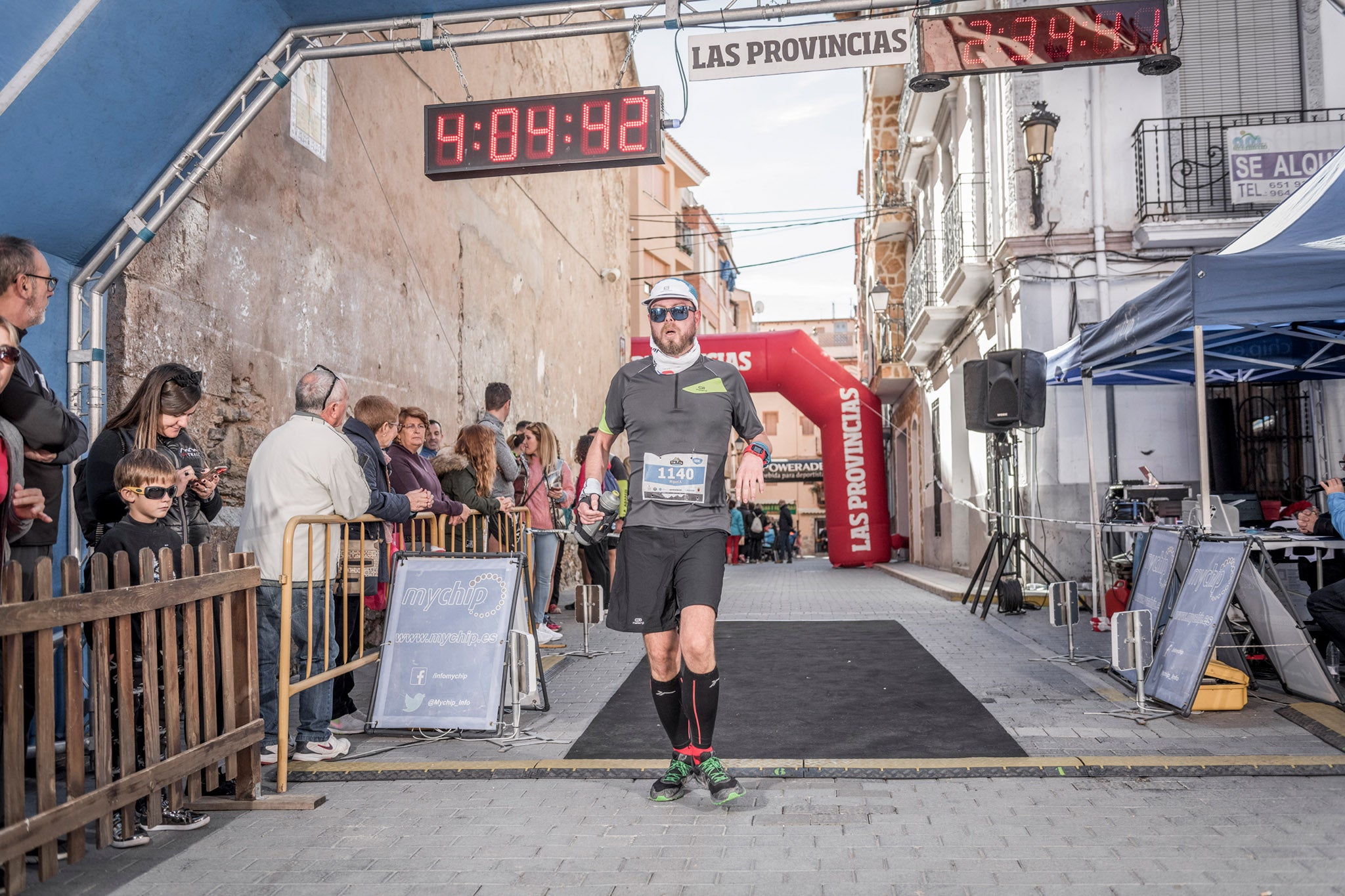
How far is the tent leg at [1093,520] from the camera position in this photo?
345 inches

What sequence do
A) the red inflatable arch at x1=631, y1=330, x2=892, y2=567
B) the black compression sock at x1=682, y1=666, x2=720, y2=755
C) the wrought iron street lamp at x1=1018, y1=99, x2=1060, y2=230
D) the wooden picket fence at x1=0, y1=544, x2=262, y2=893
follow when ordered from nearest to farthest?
the wooden picket fence at x1=0, y1=544, x2=262, y2=893 → the black compression sock at x1=682, y1=666, x2=720, y2=755 → the wrought iron street lamp at x1=1018, y1=99, x2=1060, y2=230 → the red inflatable arch at x1=631, y1=330, x2=892, y2=567

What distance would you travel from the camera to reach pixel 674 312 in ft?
15.1

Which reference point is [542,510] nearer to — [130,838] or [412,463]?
[412,463]

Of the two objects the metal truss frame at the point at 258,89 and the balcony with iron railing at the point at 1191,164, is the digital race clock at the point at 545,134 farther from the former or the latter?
the balcony with iron railing at the point at 1191,164

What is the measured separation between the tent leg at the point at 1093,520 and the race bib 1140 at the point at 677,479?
189 inches

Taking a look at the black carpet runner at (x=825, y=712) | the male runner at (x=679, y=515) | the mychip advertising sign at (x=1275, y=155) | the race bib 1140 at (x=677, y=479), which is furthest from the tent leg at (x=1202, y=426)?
the mychip advertising sign at (x=1275, y=155)

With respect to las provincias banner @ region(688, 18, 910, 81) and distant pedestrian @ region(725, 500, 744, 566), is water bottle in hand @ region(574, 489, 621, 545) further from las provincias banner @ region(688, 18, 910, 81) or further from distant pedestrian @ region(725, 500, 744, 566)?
distant pedestrian @ region(725, 500, 744, 566)

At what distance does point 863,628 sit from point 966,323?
332 inches

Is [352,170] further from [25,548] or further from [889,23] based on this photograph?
[25,548]

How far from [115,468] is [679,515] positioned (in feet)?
7.64

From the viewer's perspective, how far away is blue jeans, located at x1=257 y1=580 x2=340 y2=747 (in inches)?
188

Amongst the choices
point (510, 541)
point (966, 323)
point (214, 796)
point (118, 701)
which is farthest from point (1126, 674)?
point (966, 323)

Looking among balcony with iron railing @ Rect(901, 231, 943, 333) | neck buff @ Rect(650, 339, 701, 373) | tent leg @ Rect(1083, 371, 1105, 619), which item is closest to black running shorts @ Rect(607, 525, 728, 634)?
neck buff @ Rect(650, 339, 701, 373)

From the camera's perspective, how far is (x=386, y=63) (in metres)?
10.6
